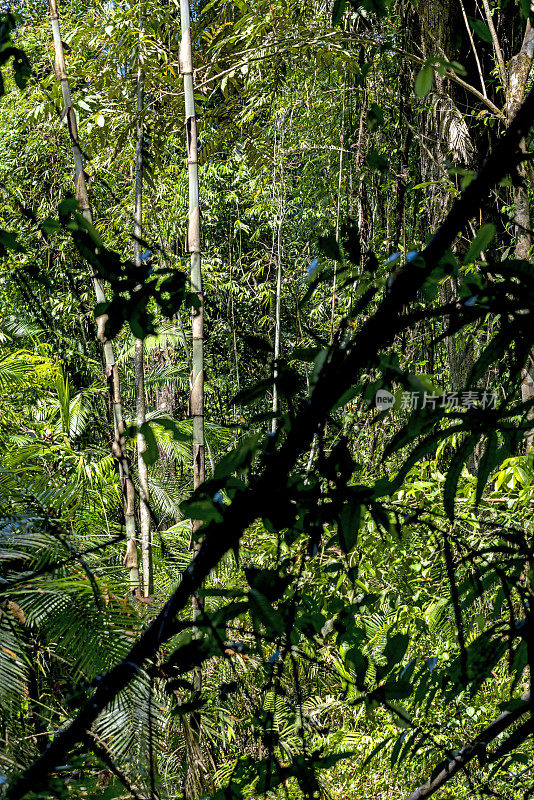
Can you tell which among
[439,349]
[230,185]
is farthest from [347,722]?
[230,185]

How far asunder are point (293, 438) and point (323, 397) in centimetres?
3

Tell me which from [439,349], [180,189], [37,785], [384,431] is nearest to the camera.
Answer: [37,785]

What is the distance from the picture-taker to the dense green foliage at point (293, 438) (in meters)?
0.38

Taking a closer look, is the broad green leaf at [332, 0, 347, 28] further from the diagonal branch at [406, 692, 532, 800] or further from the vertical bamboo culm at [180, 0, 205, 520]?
the vertical bamboo culm at [180, 0, 205, 520]

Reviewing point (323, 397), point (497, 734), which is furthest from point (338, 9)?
point (497, 734)

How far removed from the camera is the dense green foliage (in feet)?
1.23

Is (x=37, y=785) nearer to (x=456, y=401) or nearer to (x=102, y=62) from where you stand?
(x=456, y=401)

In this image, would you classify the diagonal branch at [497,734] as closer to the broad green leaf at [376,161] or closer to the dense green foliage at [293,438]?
the dense green foliage at [293,438]

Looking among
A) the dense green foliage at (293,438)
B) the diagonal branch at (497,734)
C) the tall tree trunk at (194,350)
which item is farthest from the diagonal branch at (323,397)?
the tall tree trunk at (194,350)

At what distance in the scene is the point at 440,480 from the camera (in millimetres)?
1722

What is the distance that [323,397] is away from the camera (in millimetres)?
342

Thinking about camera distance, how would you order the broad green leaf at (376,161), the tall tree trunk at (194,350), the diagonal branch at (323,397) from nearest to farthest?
1. the diagonal branch at (323,397)
2. the broad green leaf at (376,161)
3. the tall tree trunk at (194,350)

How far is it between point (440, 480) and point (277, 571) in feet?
4.58

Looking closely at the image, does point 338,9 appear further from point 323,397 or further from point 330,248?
point 323,397
